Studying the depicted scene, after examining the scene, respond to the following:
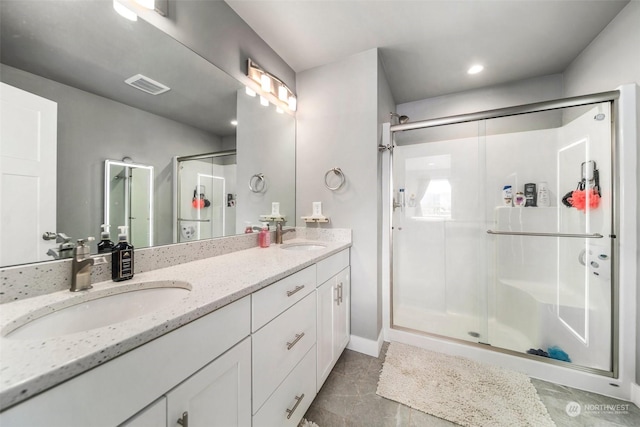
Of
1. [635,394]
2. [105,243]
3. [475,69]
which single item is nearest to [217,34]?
[105,243]

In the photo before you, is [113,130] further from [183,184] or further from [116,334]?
[116,334]

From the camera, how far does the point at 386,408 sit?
1.31m

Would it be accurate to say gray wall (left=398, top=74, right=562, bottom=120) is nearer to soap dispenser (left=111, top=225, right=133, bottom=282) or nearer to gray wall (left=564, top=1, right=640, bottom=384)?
gray wall (left=564, top=1, right=640, bottom=384)

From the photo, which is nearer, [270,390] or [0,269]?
[0,269]

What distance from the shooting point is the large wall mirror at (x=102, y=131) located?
72cm

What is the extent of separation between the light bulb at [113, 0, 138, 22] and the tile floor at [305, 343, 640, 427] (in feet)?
7.22

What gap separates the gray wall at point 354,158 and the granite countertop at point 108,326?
0.87m

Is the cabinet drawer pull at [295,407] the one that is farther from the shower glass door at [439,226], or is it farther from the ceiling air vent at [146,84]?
the ceiling air vent at [146,84]

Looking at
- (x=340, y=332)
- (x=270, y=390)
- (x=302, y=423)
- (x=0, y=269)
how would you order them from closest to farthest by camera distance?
1. (x=0, y=269)
2. (x=270, y=390)
3. (x=302, y=423)
4. (x=340, y=332)

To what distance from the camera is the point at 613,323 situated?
145 cm

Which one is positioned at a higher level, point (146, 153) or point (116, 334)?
point (146, 153)

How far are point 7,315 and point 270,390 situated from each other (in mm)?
854

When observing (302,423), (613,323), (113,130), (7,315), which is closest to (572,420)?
(613,323)

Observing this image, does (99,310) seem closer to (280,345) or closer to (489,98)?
(280,345)
